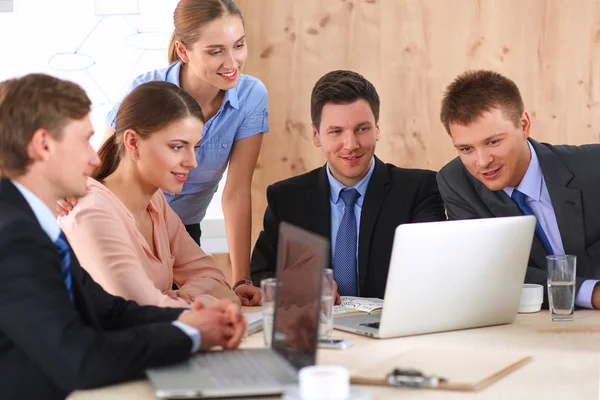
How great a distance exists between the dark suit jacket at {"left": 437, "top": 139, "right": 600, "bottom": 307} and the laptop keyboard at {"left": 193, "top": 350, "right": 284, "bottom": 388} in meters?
1.03

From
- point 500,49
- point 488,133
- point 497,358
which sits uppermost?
point 500,49

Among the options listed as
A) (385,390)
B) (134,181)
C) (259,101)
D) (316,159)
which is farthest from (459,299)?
(316,159)

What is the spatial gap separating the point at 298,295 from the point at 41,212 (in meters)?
0.47

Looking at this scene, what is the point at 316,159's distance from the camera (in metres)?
3.79

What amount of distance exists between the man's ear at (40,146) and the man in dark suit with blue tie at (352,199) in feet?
3.63

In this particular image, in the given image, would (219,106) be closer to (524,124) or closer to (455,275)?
(524,124)

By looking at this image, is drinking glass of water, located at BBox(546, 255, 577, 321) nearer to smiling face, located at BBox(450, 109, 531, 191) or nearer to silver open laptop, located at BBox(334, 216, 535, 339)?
silver open laptop, located at BBox(334, 216, 535, 339)

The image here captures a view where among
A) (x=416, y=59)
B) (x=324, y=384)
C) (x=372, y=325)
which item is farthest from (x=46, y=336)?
(x=416, y=59)

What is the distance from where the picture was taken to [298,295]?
1.36 meters

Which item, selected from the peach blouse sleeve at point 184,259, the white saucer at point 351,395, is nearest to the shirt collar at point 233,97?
the peach blouse sleeve at point 184,259

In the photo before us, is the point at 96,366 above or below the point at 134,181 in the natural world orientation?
below

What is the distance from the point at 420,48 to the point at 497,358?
240cm

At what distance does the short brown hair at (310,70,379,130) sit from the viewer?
2.62 meters

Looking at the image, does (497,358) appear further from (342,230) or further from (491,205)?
(342,230)
